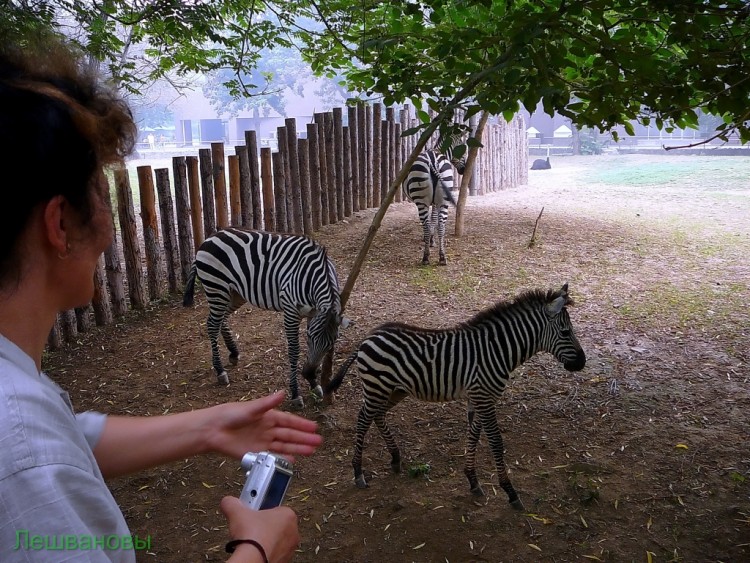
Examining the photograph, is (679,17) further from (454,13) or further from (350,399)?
(350,399)

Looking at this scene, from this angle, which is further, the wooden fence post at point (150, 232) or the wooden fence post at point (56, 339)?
the wooden fence post at point (150, 232)

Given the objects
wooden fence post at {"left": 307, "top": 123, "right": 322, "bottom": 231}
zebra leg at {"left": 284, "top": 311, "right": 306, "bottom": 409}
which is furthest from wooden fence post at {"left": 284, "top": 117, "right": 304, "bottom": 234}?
zebra leg at {"left": 284, "top": 311, "right": 306, "bottom": 409}

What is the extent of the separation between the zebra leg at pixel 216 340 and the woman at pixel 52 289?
163 inches

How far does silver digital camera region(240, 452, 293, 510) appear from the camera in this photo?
4.24 ft

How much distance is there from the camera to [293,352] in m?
5.03

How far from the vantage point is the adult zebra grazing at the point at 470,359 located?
12.1ft

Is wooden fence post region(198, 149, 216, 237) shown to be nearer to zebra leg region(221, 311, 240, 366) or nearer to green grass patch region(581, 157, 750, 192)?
zebra leg region(221, 311, 240, 366)

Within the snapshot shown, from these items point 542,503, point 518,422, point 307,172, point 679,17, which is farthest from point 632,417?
point 307,172

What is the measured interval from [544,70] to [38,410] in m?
2.87

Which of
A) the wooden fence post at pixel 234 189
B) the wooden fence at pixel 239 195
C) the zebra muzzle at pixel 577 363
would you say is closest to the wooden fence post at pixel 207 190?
the wooden fence at pixel 239 195

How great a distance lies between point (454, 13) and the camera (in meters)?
4.46

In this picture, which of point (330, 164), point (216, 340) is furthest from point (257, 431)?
point (330, 164)

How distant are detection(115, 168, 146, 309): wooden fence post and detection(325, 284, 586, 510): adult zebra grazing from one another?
390 centimetres

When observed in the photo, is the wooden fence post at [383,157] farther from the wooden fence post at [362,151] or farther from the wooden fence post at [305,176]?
the wooden fence post at [305,176]
